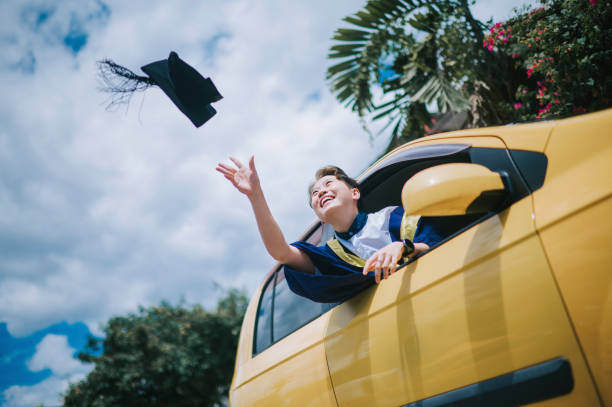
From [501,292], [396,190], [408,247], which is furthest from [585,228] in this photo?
[396,190]

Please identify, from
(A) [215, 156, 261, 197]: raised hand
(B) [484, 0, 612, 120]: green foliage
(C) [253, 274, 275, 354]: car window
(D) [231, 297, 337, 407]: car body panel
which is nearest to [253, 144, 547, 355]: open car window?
(C) [253, 274, 275, 354]: car window

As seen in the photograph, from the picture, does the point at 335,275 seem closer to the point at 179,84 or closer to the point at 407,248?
the point at 407,248

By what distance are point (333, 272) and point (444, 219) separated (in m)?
0.59

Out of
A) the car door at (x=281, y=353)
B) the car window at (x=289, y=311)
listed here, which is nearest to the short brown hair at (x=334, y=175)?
the car door at (x=281, y=353)

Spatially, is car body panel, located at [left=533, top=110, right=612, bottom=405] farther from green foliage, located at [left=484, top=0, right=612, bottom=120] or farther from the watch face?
green foliage, located at [left=484, top=0, right=612, bottom=120]

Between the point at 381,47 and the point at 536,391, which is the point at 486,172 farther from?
the point at 381,47

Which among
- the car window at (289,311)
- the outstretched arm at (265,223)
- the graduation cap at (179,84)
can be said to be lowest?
the car window at (289,311)

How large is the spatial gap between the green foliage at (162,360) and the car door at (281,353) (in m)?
15.6

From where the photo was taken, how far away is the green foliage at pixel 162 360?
14562mm

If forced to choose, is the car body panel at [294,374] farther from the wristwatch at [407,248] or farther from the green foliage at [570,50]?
the green foliage at [570,50]

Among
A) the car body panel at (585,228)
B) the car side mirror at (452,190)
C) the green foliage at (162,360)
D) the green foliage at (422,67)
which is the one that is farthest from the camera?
the green foliage at (162,360)

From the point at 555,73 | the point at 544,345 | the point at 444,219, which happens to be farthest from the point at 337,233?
the point at 555,73

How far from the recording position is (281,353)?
181 centimetres

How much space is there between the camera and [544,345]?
0.88 meters
